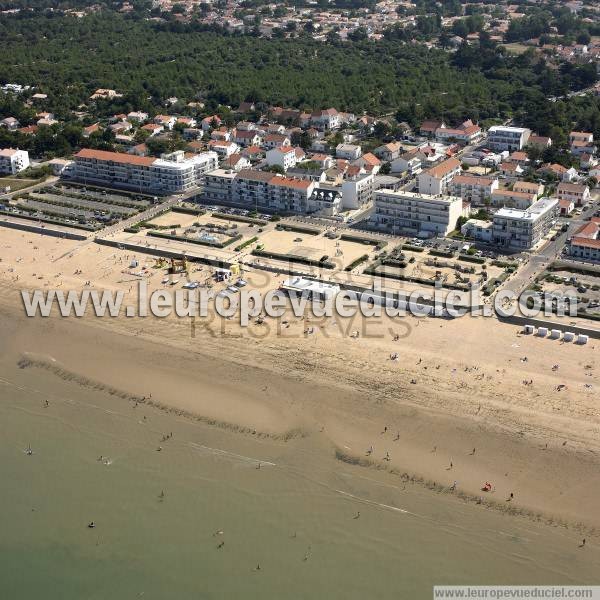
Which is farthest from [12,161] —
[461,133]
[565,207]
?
[565,207]

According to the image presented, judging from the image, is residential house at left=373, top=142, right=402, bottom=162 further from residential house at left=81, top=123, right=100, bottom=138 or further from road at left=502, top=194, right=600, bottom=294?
residential house at left=81, top=123, right=100, bottom=138

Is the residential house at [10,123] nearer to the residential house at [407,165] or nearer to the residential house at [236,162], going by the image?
the residential house at [236,162]

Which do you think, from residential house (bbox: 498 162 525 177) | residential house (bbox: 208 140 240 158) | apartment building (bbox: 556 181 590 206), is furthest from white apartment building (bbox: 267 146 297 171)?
apartment building (bbox: 556 181 590 206)

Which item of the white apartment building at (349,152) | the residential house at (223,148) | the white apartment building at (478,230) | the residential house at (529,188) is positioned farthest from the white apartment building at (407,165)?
the residential house at (223,148)

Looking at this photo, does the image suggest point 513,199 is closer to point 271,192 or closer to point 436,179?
point 436,179

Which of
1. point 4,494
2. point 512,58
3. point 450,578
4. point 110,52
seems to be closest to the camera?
point 450,578

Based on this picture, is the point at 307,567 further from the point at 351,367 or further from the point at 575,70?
the point at 575,70

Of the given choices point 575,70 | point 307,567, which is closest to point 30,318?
point 307,567
